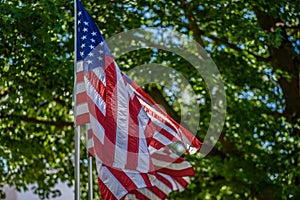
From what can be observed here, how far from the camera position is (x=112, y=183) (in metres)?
8.16

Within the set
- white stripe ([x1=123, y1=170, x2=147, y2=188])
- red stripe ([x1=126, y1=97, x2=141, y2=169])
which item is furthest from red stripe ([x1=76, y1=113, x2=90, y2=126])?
white stripe ([x1=123, y1=170, x2=147, y2=188])

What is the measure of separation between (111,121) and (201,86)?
602cm

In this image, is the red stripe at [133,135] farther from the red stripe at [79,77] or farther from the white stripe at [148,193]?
the white stripe at [148,193]

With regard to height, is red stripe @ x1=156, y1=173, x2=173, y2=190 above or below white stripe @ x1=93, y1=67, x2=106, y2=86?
below

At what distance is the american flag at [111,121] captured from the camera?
26.7 ft

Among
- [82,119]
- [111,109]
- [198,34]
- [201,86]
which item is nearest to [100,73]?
[111,109]

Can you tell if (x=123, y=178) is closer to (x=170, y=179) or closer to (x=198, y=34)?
(x=170, y=179)

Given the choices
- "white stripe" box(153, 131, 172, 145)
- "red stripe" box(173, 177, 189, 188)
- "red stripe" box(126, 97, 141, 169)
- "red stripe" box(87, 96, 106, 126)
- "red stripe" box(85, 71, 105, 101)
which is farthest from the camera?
"red stripe" box(173, 177, 189, 188)

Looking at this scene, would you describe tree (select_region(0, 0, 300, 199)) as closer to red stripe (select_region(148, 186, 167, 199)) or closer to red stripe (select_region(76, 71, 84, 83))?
red stripe (select_region(148, 186, 167, 199))

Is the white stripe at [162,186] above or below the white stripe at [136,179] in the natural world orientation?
above

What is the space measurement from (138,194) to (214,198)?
3479 millimetres

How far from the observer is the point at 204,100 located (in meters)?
14.4

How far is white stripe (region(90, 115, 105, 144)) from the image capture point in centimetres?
811

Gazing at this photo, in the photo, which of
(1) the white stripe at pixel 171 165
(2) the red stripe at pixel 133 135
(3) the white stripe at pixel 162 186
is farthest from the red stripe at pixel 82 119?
→ (3) the white stripe at pixel 162 186
